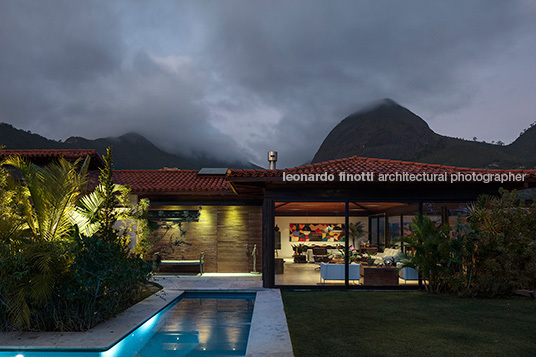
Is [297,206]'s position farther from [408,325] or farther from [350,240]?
[408,325]

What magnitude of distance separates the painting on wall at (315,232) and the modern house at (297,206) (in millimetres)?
50

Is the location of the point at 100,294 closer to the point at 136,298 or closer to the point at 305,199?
the point at 136,298

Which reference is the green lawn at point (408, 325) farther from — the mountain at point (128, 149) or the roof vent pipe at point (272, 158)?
the mountain at point (128, 149)

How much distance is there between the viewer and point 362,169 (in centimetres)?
1088

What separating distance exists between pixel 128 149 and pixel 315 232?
7536 cm

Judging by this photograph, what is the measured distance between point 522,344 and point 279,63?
172 ft

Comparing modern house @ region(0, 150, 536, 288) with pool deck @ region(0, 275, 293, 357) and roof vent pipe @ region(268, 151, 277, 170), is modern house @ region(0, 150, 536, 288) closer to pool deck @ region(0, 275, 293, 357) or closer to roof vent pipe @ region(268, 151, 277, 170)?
roof vent pipe @ region(268, 151, 277, 170)

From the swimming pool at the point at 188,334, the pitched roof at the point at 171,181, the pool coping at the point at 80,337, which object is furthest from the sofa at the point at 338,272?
the pool coping at the point at 80,337

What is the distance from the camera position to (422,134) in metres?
72.5

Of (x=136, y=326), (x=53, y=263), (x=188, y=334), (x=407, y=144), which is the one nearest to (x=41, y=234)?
(x=53, y=263)

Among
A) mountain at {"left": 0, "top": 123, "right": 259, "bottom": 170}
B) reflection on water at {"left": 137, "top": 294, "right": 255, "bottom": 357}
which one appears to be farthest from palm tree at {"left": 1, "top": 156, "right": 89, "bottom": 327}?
mountain at {"left": 0, "top": 123, "right": 259, "bottom": 170}

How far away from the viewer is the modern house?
9.71 meters

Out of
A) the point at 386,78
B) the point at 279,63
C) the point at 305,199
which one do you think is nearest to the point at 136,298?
the point at 305,199

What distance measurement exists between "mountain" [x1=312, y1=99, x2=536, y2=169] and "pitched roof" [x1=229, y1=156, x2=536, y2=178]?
46605mm
